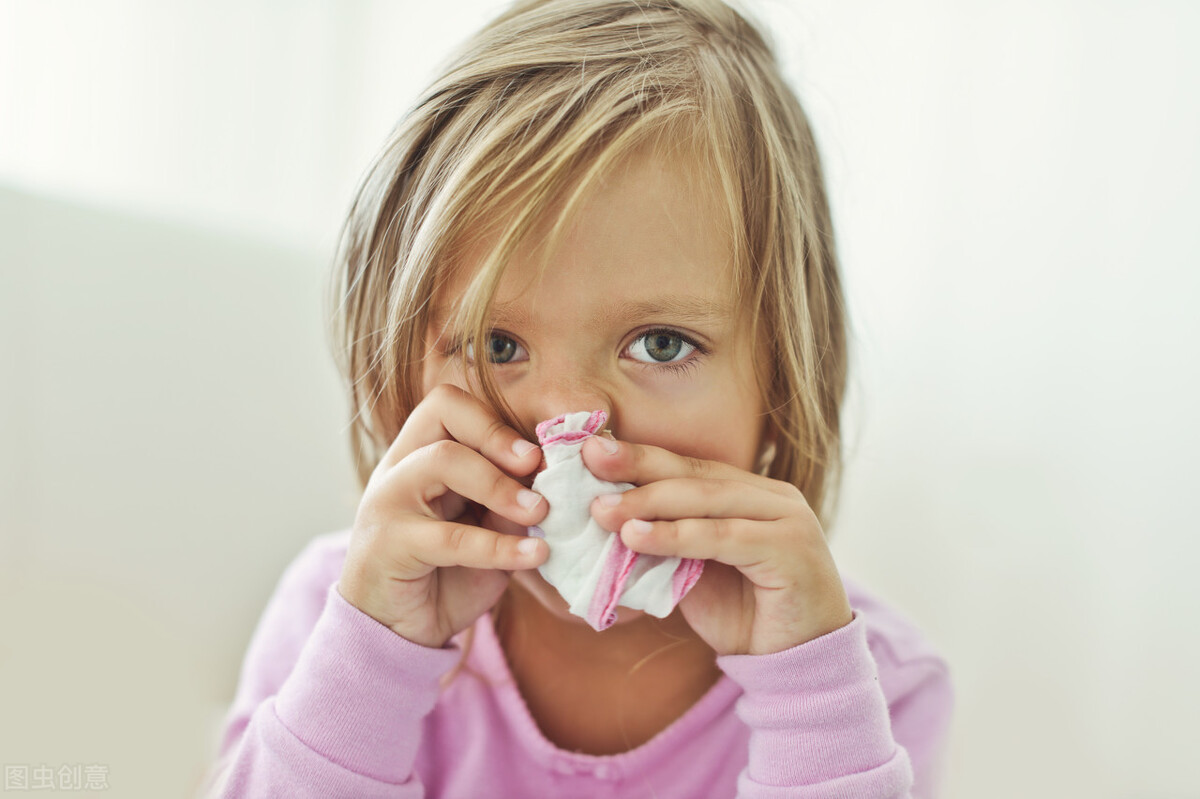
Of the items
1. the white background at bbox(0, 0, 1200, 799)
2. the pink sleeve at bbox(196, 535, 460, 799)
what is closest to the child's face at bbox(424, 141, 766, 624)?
the pink sleeve at bbox(196, 535, 460, 799)

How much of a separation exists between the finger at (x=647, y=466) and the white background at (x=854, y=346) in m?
0.57

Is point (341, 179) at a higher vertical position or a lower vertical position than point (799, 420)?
higher

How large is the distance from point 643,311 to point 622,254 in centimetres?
5

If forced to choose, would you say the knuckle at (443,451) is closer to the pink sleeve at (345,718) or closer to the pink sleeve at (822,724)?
the pink sleeve at (345,718)

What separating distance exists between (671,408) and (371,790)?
39 centimetres

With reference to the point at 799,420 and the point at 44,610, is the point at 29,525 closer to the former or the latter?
the point at 44,610

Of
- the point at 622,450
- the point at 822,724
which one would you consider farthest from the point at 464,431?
the point at 822,724

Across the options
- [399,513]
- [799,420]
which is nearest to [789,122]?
[799,420]

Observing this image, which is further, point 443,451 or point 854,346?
point 854,346

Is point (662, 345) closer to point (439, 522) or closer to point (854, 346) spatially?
point (439, 522)

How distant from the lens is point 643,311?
689 mm

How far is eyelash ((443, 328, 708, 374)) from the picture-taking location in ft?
2.35

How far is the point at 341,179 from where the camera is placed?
1.63 metres

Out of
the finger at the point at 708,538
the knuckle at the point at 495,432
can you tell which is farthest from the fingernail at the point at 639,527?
the knuckle at the point at 495,432
